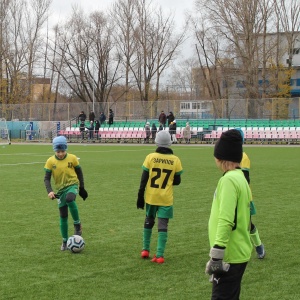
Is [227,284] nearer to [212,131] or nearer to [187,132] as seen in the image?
[187,132]

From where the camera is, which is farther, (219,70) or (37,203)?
(219,70)

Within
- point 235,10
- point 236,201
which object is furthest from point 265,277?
point 235,10

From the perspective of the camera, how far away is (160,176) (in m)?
8.00

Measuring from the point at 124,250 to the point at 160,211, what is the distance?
102cm

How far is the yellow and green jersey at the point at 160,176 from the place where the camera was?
7.97 meters

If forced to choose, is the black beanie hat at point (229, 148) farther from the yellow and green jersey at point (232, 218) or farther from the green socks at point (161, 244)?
the green socks at point (161, 244)

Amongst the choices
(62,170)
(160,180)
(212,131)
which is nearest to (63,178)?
(62,170)

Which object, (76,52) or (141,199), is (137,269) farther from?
(76,52)

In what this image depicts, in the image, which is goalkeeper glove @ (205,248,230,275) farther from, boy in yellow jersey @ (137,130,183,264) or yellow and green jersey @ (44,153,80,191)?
yellow and green jersey @ (44,153,80,191)

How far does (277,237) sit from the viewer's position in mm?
9492

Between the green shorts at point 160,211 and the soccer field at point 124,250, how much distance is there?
0.59 meters

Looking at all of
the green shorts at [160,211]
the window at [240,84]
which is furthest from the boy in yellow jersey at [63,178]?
the window at [240,84]

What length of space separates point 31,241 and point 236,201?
5.54 metres

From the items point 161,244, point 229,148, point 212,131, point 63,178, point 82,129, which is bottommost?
point 161,244
